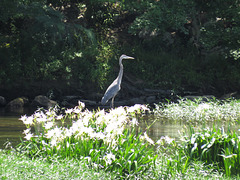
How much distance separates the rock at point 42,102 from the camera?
55.3ft

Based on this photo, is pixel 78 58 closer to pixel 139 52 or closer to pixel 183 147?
pixel 139 52

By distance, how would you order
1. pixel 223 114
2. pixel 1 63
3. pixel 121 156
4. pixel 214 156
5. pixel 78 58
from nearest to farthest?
1. pixel 121 156
2. pixel 214 156
3. pixel 223 114
4. pixel 1 63
5. pixel 78 58

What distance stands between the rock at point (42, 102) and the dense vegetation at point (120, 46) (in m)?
1.51

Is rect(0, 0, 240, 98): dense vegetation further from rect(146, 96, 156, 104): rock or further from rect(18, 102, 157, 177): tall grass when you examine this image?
rect(18, 102, 157, 177): tall grass

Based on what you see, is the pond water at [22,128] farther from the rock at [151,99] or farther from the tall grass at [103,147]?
the rock at [151,99]

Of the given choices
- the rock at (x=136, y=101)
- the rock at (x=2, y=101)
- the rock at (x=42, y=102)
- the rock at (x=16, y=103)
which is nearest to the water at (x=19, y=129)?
the rock at (x=16, y=103)

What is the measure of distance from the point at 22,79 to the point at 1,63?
1.21 metres

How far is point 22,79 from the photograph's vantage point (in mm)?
18688

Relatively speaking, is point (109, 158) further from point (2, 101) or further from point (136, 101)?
point (136, 101)

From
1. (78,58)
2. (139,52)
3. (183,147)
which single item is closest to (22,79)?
(78,58)

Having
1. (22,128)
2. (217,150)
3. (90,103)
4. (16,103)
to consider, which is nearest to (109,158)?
(217,150)

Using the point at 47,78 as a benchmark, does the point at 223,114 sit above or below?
below

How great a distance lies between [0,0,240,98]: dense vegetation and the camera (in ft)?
59.0

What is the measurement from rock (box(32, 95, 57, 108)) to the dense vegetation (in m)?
1.51
